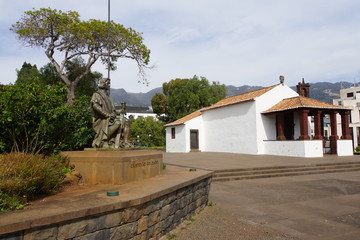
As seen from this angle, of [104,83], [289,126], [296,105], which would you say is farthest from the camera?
[289,126]

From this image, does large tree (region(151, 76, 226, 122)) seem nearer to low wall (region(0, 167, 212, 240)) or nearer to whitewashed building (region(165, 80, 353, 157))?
whitewashed building (region(165, 80, 353, 157))

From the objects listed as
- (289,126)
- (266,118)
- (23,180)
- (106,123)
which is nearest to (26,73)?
(266,118)

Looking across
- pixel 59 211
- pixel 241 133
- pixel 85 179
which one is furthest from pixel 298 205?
pixel 241 133

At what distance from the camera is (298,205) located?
6684 mm

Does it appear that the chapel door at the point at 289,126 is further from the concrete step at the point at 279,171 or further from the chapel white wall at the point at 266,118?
the concrete step at the point at 279,171

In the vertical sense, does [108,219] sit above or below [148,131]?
Answer: below

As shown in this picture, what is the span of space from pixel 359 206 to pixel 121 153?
5.54m

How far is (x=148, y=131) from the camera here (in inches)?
1416

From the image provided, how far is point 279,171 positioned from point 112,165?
8.79 meters

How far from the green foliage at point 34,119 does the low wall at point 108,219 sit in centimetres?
328

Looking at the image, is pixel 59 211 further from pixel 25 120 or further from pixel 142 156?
pixel 25 120

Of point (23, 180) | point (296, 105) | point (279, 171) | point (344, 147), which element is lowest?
point (279, 171)

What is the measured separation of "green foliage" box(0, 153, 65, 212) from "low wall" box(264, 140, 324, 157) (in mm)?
16110

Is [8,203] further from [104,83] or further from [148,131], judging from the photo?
[148,131]
